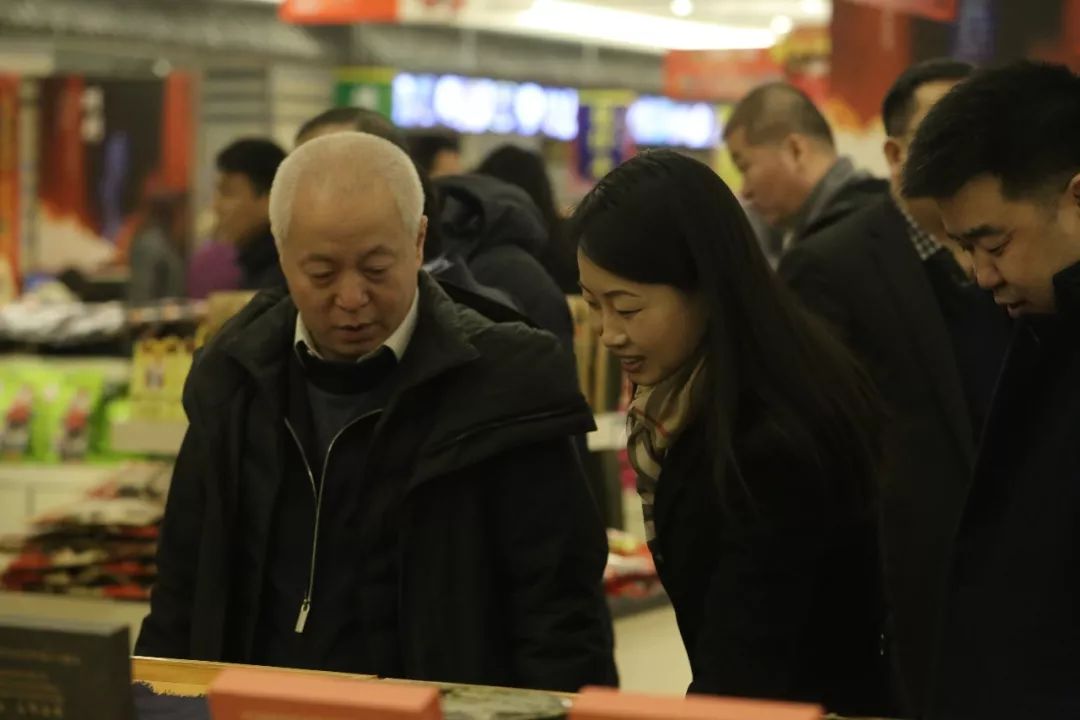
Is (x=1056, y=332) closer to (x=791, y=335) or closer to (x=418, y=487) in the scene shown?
(x=791, y=335)

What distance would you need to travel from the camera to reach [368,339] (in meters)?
2.86

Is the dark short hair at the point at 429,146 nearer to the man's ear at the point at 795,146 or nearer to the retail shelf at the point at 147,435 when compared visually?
the retail shelf at the point at 147,435

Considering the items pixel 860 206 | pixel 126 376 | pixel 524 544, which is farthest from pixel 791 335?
pixel 126 376

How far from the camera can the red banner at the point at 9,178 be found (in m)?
12.3

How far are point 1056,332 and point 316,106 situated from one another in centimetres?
1557

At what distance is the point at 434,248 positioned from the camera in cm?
381

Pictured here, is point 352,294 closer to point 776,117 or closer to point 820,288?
point 820,288

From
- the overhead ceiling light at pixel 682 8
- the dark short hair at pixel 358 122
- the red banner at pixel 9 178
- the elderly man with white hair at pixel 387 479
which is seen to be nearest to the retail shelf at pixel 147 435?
the dark short hair at pixel 358 122

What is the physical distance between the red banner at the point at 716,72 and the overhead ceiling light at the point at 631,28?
3.76 ft

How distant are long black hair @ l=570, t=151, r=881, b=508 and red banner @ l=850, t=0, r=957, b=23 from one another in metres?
5.44

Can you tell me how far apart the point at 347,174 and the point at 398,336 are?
27 cm

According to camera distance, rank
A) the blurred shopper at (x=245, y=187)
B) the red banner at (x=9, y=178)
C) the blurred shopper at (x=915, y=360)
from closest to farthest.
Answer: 1. the blurred shopper at (x=915, y=360)
2. the blurred shopper at (x=245, y=187)
3. the red banner at (x=9, y=178)

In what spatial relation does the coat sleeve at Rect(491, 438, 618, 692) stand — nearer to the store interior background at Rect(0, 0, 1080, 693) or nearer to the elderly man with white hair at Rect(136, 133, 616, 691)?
the elderly man with white hair at Rect(136, 133, 616, 691)

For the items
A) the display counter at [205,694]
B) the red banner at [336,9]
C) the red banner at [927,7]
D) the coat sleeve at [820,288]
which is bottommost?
the display counter at [205,694]
